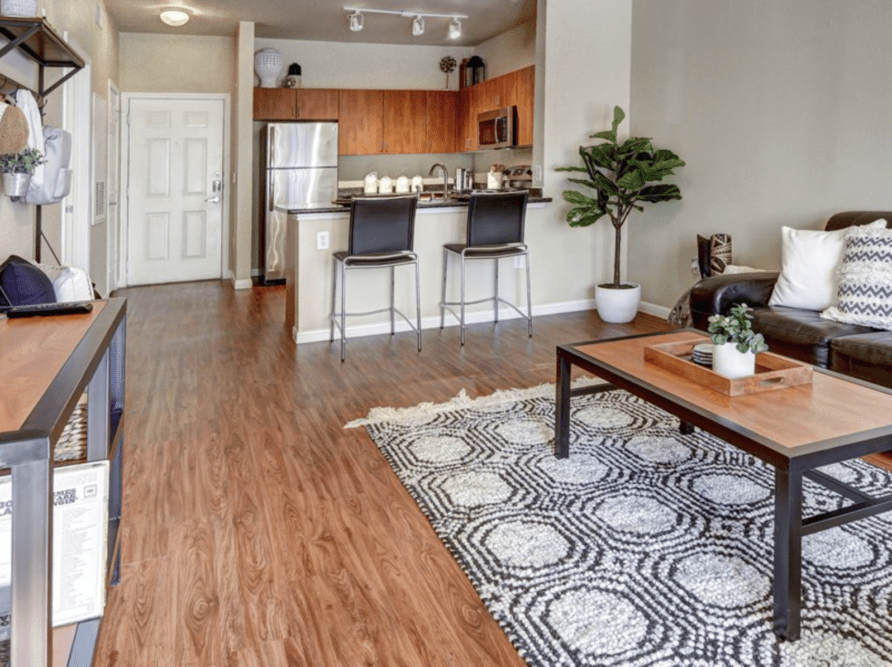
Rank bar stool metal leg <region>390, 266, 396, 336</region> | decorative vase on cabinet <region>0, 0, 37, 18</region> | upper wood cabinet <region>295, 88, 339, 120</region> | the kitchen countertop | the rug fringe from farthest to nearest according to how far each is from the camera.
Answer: upper wood cabinet <region>295, 88, 339, 120</region>
bar stool metal leg <region>390, 266, 396, 336</region>
the kitchen countertop
the rug fringe
decorative vase on cabinet <region>0, 0, 37, 18</region>

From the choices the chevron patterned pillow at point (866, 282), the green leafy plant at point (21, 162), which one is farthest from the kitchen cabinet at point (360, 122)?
the chevron patterned pillow at point (866, 282)

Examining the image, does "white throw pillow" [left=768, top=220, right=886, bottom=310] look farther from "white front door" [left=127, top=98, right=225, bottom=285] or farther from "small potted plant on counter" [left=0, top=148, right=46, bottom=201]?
"white front door" [left=127, top=98, right=225, bottom=285]

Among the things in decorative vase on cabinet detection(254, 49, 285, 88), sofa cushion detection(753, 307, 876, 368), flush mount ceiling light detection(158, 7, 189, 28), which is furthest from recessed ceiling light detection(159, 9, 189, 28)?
sofa cushion detection(753, 307, 876, 368)

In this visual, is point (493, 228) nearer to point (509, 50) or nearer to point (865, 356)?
point (865, 356)

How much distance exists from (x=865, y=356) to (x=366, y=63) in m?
6.44

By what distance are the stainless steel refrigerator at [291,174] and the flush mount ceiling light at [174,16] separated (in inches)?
47.9

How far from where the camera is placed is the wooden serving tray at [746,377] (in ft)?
6.93

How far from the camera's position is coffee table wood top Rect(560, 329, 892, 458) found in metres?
1.76

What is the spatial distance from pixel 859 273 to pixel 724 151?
5.84 ft

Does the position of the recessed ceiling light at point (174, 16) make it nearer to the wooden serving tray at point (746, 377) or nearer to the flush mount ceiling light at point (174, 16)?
the flush mount ceiling light at point (174, 16)

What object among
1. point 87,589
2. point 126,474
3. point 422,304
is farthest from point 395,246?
point 87,589

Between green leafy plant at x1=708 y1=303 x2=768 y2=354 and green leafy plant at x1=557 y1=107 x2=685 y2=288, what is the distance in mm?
2896

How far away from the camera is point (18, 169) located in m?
2.76

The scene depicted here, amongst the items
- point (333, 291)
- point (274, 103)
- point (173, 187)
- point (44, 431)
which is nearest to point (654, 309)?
point (333, 291)
